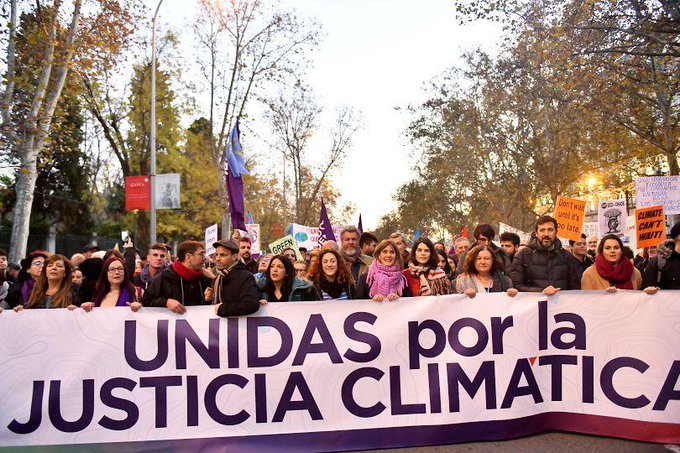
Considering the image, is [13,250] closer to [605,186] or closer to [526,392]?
[526,392]

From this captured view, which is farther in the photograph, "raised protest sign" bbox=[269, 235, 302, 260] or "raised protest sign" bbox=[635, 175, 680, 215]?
"raised protest sign" bbox=[635, 175, 680, 215]

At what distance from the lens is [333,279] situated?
6105 mm

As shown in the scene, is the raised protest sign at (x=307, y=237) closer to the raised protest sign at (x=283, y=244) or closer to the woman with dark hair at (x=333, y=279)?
the raised protest sign at (x=283, y=244)

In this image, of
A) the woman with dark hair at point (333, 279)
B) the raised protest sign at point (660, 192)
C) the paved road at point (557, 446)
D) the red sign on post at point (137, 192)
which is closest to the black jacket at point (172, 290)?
the woman with dark hair at point (333, 279)

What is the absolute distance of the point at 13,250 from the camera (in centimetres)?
1572

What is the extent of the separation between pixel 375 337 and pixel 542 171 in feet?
78.8

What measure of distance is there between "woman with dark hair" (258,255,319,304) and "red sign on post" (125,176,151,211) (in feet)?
54.5

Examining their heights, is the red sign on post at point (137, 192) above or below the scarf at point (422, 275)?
above

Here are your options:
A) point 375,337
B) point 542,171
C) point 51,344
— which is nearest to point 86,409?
point 51,344

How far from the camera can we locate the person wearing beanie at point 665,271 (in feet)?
19.4

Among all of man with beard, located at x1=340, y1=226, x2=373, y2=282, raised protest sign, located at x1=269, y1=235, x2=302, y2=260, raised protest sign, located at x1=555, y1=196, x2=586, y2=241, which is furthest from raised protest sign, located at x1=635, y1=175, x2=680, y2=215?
man with beard, located at x1=340, y1=226, x2=373, y2=282

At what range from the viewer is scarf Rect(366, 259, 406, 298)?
5800 millimetres

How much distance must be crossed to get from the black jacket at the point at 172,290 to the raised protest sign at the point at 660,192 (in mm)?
8994

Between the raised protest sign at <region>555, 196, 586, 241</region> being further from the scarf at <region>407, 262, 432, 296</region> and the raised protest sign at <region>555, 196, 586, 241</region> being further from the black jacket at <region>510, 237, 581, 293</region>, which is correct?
the scarf at <region>407, 262, 432, 296</region>
